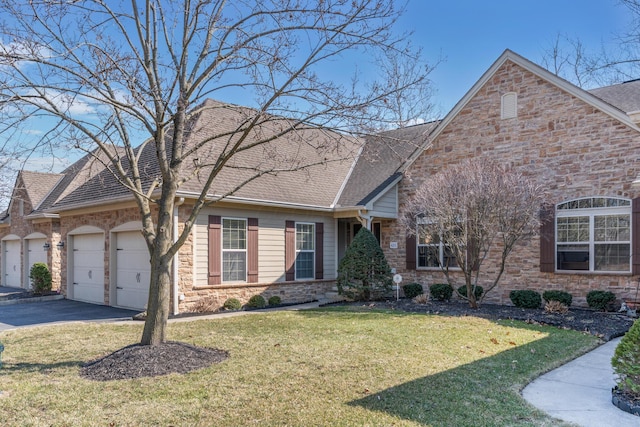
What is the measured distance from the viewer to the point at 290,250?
1434 cm

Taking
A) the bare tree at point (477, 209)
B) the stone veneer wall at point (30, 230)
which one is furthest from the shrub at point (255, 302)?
the stone veneer wall at point (30, 230)

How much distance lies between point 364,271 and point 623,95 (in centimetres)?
874

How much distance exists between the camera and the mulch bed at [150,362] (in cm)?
605

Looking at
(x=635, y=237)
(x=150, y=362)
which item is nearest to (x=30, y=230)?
(x=150, y=362)

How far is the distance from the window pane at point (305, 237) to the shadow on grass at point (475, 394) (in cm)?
824

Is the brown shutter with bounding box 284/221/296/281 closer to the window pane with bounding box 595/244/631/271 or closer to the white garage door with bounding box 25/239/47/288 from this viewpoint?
the window pane with bounding box 595/244/631/271

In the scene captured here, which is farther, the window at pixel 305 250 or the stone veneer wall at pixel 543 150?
the window at pixel 305 250

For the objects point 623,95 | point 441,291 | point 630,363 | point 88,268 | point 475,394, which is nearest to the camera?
point 630,363

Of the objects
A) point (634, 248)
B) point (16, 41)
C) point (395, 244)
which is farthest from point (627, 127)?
point (16, 41)

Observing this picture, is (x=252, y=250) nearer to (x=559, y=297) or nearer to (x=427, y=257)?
(x=427, y=257)

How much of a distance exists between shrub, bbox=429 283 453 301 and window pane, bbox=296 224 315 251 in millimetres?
3952

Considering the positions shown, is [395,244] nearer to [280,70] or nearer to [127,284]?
[127,284]

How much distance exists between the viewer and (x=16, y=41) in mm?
6281

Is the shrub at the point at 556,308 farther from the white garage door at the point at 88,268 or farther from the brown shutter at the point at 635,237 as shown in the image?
the white garage door at the point at 88,268
